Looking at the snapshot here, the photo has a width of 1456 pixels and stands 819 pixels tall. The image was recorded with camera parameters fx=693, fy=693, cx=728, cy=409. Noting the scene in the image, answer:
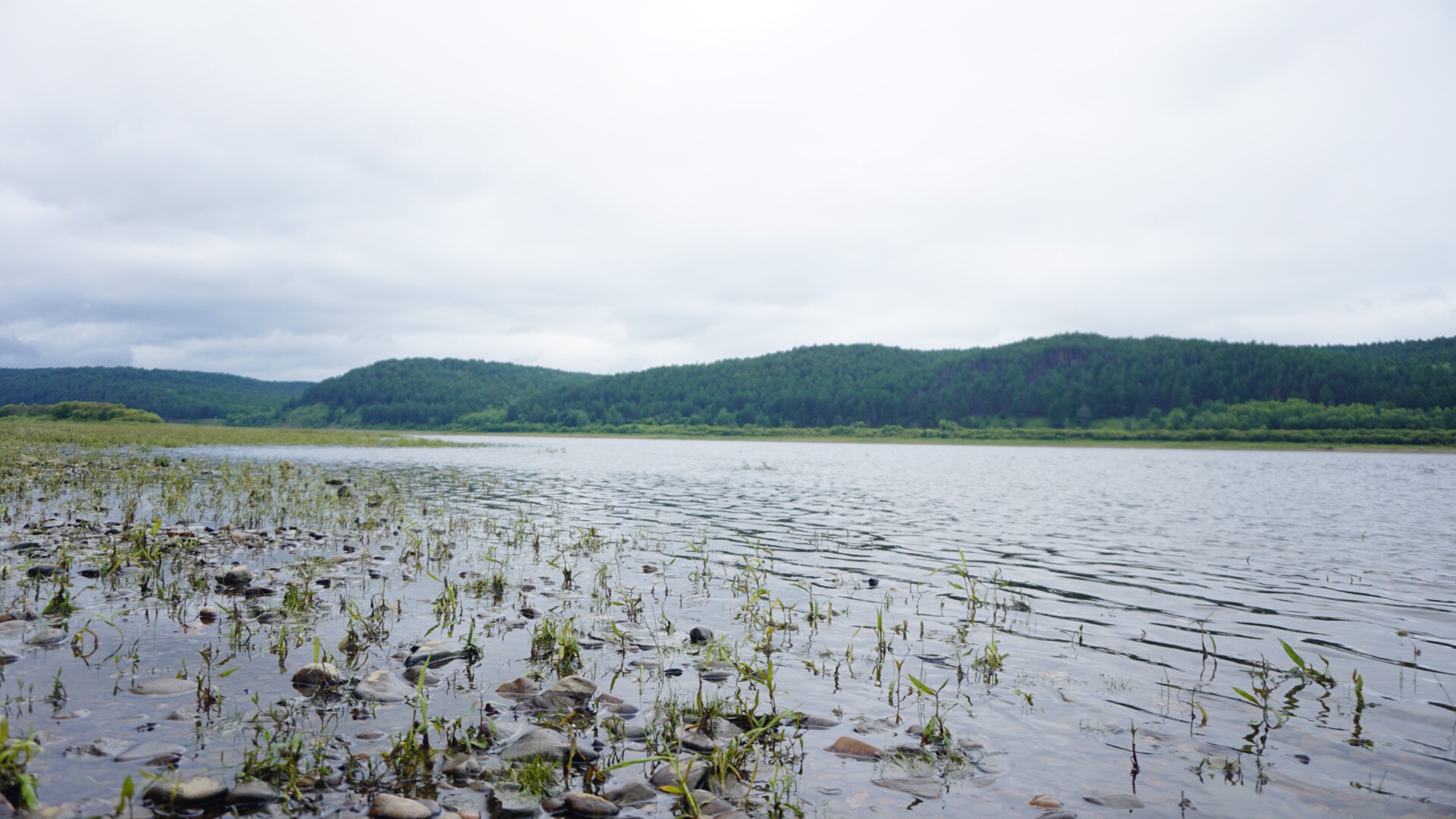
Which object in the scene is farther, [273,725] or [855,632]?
[855,632]

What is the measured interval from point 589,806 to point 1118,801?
15.8 ft

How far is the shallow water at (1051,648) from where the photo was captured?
6828 millimetres

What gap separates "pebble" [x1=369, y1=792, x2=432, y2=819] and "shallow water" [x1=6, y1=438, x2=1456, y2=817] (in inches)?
75.2

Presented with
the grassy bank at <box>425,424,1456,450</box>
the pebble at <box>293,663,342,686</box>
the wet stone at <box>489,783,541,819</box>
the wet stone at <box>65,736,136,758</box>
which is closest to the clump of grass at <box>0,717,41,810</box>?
the wet stone at <box>65,736,136,758</box>

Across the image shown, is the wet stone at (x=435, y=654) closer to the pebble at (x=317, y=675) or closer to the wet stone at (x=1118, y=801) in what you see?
the pebble at (x=317, y=675)

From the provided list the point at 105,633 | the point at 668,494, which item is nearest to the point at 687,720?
the point at 105,633

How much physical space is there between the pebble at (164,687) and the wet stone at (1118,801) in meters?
9.80

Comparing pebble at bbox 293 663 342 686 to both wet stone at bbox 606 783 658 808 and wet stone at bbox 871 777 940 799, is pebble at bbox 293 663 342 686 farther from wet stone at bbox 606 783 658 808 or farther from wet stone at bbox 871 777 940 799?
wet stone at bbox 871 777 940 799

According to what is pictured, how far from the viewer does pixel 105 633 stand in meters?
10.2

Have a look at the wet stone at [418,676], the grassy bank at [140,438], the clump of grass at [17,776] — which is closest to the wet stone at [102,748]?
the clump of grass at [17,776]

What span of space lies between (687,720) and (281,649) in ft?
18.7

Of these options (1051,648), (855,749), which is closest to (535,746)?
(855,749)

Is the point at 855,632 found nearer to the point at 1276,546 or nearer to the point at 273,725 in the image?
the point at 273,725

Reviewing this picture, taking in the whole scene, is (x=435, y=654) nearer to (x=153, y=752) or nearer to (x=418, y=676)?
(x=418, y=676)
